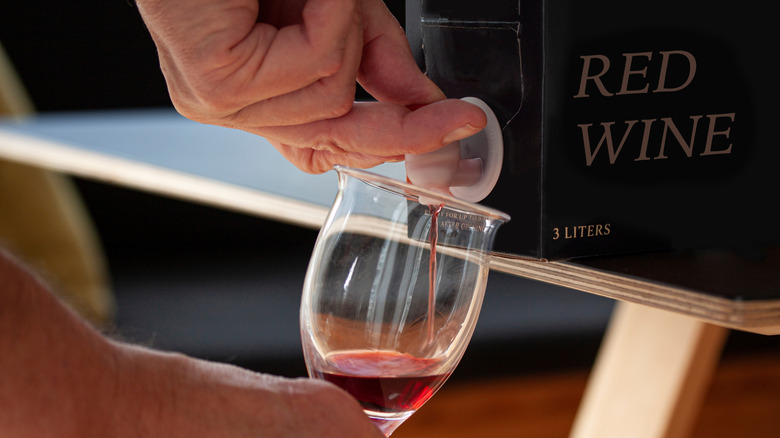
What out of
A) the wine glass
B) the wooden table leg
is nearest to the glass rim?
the wine glass

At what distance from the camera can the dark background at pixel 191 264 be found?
1.81 meters

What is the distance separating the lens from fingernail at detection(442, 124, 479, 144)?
1.73 ft

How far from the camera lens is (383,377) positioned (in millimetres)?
462

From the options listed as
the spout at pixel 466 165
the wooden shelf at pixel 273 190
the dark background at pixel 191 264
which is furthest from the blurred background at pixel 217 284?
the spout at pixel 466 165

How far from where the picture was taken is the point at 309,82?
22.0 inches

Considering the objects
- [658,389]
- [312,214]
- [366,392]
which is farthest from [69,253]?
[366,392]

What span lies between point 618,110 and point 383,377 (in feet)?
0.77

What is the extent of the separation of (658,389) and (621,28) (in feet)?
1.21

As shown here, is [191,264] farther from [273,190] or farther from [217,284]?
[273,190]

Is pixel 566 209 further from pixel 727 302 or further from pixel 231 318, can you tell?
pixel 231 318

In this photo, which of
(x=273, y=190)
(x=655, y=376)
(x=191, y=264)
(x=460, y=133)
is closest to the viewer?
(x=460, y=133)

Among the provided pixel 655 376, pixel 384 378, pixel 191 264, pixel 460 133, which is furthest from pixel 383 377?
pixel 191 264

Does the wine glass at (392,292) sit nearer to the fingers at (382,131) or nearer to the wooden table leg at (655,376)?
the fingers at (382,131)

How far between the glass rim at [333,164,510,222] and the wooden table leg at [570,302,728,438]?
0.38 meters
